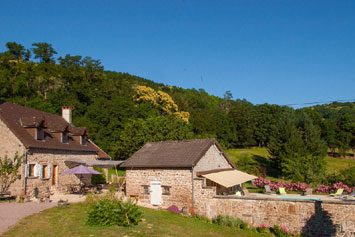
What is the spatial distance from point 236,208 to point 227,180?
2768mm

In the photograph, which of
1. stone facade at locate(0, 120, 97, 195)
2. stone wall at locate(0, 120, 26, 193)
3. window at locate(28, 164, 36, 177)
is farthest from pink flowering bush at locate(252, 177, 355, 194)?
stone wall at locate(0, 120, 26, 193)

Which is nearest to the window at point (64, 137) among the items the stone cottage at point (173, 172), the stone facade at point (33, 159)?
the stone facade at point (33, 159)

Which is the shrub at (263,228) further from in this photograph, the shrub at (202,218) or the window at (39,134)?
the window at (39,134)

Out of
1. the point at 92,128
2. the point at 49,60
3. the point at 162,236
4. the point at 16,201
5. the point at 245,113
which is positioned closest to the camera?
the point at 162,236

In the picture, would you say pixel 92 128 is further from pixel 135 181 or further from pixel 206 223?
pixel 206 223

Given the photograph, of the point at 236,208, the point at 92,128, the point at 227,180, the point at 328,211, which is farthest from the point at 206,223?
the point at 92,128

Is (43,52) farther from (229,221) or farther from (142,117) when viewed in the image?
(229,221)

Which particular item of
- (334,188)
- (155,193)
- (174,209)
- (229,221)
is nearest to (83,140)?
(155,193)

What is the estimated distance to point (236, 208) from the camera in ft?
53.3

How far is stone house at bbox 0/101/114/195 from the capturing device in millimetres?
19188

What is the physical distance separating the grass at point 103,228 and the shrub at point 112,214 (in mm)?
324

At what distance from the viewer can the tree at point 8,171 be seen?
61.5 ft

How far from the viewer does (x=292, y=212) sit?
14.7 metres

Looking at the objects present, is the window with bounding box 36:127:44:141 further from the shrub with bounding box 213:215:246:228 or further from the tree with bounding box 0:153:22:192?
the shrub with bounding box 213:215:246:228
